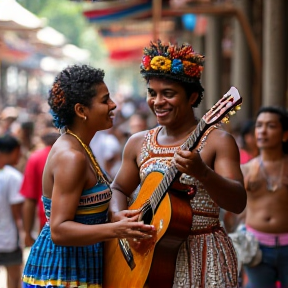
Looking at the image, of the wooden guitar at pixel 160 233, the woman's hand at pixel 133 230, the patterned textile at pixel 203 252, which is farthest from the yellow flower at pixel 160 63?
the woman's hand at pixel 133 230

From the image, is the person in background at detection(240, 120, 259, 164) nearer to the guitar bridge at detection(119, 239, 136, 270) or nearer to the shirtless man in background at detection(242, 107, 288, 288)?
the shirtless man in background at detection(242, 107, 288, 288)

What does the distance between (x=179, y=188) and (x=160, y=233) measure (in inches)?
9.9

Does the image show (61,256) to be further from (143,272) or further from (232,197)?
(232,197)

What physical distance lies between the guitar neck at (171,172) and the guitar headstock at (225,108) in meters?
0.04

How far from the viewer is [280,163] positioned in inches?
235

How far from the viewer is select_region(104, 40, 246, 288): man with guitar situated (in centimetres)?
352

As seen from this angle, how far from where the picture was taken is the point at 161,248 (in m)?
3.56

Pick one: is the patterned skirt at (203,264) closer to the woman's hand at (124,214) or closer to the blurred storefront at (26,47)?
the woman's hand at (124,214)

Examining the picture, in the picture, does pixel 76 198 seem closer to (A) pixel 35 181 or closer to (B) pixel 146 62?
(B) pixel 146 62

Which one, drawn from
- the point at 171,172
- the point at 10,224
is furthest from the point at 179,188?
the point at 10,224

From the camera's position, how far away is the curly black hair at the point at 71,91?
3789 mm

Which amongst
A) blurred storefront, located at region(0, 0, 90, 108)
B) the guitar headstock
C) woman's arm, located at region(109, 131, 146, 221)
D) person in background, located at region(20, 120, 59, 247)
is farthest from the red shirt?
the guitar headstock

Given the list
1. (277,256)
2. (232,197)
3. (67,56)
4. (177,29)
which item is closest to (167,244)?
(232,197)

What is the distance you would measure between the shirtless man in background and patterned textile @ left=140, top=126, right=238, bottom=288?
72.6 inches
